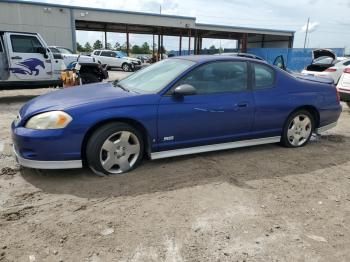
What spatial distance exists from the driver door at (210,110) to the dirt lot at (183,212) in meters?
0.38

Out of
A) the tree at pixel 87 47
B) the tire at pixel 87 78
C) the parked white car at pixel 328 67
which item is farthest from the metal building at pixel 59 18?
the tree at pixel 87 47

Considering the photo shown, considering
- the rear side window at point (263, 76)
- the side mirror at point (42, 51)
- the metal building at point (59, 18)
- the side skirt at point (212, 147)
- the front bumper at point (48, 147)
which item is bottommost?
the side skirt at point (212, 147)

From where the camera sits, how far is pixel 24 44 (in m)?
9.62

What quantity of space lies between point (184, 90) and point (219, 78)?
755 millimetres

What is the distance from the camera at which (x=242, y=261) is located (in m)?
2.53

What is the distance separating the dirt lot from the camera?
264 cm

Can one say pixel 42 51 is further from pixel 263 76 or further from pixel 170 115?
pixel 263 76

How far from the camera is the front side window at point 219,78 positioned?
14.4 feet

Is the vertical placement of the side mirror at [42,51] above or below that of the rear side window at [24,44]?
below

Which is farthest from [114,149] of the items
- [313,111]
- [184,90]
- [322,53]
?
[322,53]

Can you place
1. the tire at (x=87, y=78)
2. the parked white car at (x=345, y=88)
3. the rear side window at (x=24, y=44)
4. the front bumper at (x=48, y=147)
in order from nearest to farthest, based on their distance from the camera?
the front bumper at (x=48, y=147)
the parked white car at (x=345, y=88)
the rear side window at (x=24, y=44)
the tire at (x=87, y=78)

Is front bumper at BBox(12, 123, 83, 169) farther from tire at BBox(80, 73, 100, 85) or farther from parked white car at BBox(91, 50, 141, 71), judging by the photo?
parked white car at BBox(91, 50, 141, 71)

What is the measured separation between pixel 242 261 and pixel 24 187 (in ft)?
8.19

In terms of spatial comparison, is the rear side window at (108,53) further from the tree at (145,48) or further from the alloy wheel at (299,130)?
the tree at (145,48)
